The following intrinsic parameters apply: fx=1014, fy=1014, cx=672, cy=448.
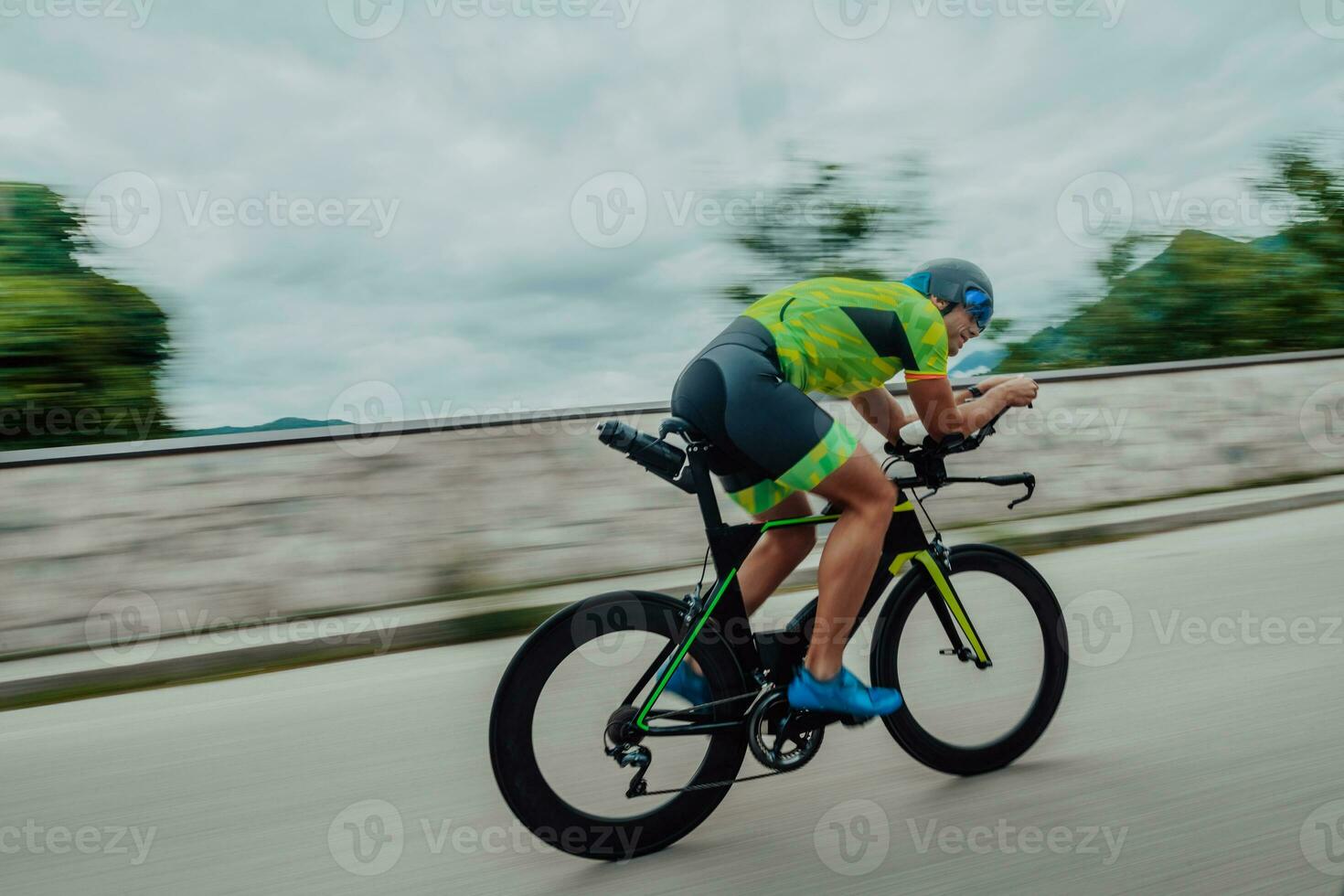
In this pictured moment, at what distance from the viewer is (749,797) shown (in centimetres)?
326

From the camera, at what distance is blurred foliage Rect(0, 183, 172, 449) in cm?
781

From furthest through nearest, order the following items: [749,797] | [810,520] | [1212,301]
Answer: [1212,301], [749,797], [810,520]

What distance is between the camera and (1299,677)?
4.09 meters

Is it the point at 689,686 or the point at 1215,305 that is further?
the point at 1215,305

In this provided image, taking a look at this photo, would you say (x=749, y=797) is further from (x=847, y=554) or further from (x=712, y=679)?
(x=847, y=554)

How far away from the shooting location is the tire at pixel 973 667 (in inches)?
124

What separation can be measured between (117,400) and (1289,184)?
578 inches

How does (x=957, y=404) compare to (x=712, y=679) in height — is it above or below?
above

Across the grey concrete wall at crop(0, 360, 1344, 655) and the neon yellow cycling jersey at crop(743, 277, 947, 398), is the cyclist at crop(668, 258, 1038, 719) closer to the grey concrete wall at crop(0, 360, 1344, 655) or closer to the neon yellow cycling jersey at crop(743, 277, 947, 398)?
the neon yellow cycling jersey at crop(743, 277, 947, 398)

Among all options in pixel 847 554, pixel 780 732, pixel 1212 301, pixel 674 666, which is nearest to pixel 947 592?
pixel 847 554

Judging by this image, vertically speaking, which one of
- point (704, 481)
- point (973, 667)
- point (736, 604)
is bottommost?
point (973, 667)

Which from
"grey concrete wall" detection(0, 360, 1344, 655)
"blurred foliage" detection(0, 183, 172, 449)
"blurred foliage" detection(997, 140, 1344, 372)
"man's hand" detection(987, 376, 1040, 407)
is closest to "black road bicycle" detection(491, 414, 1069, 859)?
"man's hand" detection(987, 376, 1040, 407)

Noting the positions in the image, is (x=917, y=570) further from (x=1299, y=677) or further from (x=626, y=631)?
(x=1299, y=677)

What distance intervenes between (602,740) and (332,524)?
3153 mm
